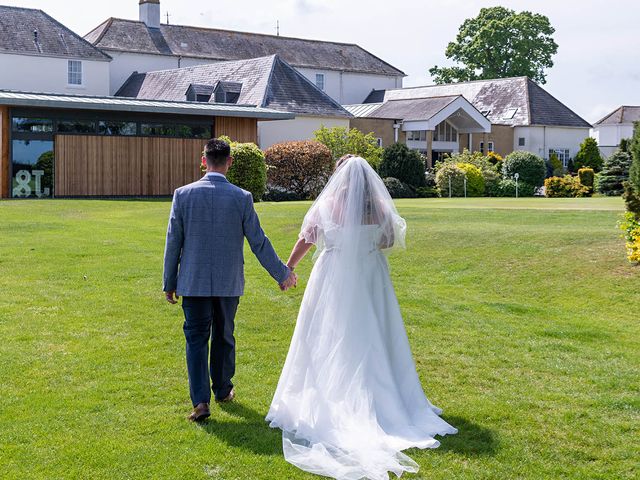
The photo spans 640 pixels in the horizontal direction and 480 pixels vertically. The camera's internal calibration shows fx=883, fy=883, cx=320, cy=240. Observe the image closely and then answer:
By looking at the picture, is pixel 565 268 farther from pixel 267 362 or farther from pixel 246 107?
pixel 246 107

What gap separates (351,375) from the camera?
6.32 metres

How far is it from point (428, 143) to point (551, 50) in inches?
1196

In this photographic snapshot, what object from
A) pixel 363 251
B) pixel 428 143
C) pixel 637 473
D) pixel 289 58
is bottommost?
pixel 637 473

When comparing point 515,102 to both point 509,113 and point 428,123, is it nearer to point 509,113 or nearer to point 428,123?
point 509,113

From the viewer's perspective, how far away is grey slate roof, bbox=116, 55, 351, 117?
41.6 meters

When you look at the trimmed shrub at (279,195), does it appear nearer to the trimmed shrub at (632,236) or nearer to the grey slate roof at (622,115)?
the trimmed shrub at (632,236)

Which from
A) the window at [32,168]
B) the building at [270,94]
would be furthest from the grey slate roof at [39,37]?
the window at [32,168]

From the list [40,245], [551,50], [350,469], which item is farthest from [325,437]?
[551,50]

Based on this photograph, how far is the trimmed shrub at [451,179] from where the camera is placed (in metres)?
40.5

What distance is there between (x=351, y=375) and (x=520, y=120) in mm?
53610

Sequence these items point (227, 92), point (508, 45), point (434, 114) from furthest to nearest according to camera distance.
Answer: point (508, 45), point (434, 114), point (227, 92)

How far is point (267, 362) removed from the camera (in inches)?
327

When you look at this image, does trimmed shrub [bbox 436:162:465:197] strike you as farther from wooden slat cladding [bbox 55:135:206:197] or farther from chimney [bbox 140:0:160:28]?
chimney [bbox 140:0:160:28]

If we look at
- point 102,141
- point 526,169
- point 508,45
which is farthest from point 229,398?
point 508,45
